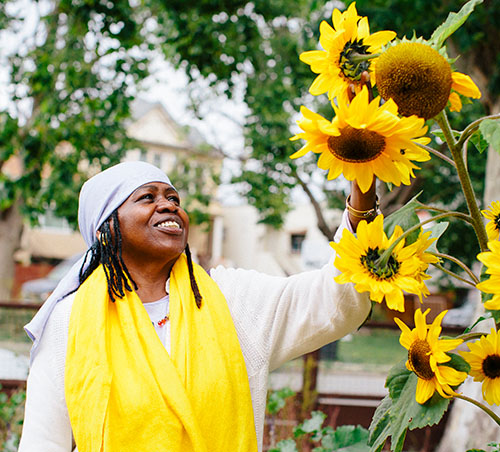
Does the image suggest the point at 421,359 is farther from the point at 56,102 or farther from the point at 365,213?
A: the point at 56,102

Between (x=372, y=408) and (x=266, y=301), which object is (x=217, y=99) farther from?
(x=266, y=301)

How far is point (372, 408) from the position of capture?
5.32m

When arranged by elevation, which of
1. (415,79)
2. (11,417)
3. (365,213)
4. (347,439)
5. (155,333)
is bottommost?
(11,417)

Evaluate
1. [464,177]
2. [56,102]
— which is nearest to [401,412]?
[464,177]

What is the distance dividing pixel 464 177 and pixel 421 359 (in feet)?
1.23

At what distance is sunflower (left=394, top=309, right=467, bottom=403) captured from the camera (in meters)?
1.10

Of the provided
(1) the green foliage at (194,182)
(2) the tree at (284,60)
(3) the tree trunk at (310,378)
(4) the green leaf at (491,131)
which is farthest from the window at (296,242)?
(4) the green leaf at (491,131)

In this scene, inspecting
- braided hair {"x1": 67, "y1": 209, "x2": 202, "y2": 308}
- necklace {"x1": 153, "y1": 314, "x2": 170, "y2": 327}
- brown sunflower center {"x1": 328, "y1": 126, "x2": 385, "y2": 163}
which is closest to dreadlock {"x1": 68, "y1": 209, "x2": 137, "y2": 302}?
braided hair {"x1": 67, "y1": 209, "x2": 202, "y2": 308}

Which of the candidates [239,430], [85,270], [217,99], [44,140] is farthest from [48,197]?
[239,430]

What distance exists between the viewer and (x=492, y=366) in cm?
119

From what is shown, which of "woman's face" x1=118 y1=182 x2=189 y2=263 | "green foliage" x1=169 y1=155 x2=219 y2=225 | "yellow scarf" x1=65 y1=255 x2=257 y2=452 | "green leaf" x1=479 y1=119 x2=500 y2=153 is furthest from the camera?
"green foliage" x1=169 y1=155 x2=219 y2=225

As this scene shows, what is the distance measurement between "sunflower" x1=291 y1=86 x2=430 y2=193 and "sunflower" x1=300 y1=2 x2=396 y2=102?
125 millimetres

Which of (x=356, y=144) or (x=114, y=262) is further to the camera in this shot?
(x=114, y=262)

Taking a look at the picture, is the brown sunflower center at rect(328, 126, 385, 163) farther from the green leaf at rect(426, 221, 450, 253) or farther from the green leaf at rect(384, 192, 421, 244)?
the green leaf at rect(426, 221, 450, 253)
